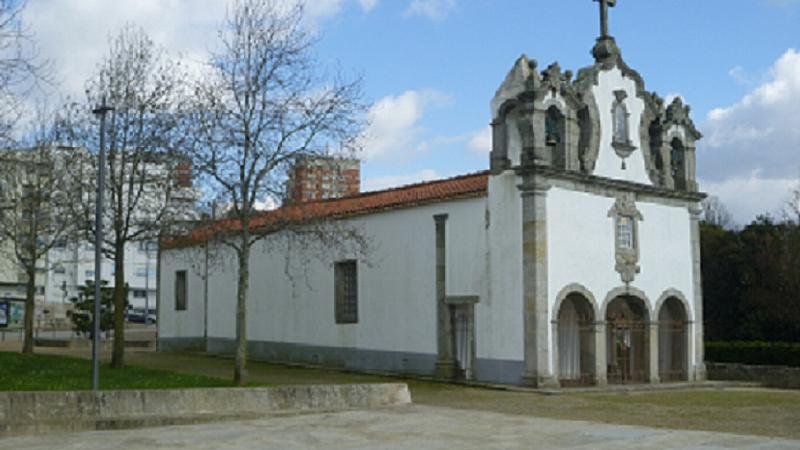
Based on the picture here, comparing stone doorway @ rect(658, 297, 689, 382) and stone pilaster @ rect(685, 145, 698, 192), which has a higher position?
stone pilaster @ rect(685, 145, 698, 192)

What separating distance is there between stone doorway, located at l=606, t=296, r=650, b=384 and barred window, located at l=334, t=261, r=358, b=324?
8.02 metres

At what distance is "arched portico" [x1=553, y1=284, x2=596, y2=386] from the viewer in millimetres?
24500

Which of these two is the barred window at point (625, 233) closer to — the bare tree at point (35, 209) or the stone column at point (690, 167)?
the stone column at point (690, 167)

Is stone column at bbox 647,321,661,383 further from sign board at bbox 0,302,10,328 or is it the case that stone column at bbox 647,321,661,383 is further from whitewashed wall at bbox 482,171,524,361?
sign board at bbox 0,302,10,328

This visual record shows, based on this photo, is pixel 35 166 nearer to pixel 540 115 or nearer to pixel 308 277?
pixel 308 277

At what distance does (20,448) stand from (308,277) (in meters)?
17.6

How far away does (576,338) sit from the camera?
2516 centimetres

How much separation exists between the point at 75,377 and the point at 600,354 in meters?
13.3

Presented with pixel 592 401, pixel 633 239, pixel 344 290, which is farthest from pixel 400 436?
pixel 344 290

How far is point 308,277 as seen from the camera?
98.9 feet

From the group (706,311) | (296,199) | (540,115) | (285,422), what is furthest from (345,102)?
(706,311)

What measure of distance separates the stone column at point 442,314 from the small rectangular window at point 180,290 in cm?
1519

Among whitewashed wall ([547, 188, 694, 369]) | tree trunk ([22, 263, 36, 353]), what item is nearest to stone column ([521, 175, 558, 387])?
whitewashed wall ([547, 188, 694, 369])

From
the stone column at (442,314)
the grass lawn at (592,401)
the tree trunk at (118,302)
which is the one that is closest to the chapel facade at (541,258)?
the stone column at (442,314)
